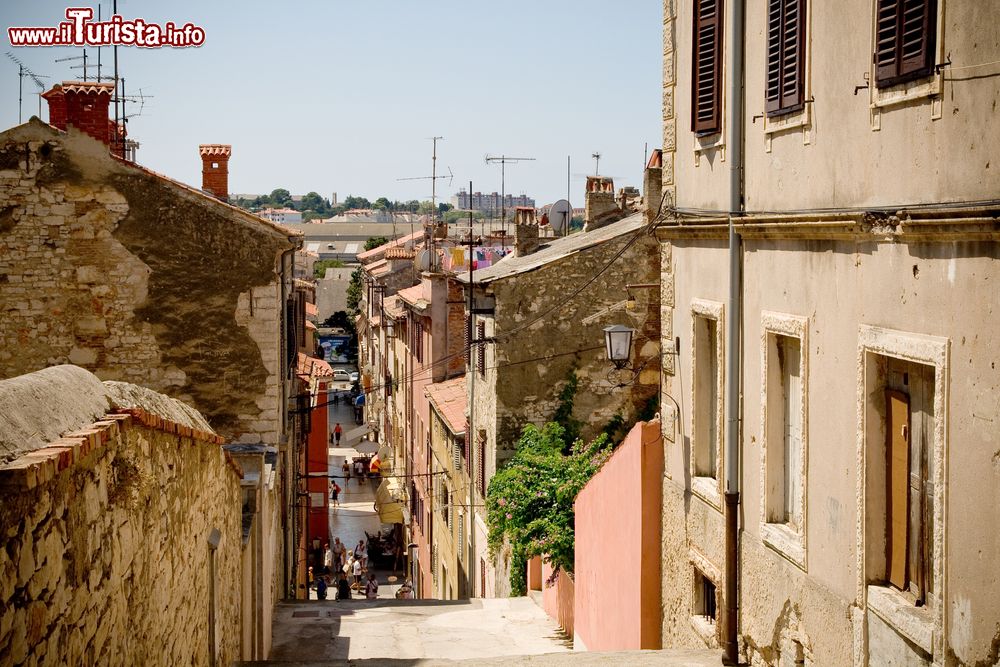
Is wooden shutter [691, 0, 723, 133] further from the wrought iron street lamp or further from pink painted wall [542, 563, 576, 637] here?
pink painted wall [542, 563, 576, 637]

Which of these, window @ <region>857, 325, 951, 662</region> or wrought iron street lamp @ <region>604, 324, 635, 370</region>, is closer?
window @ <region>857, 325, 951, 662</region>

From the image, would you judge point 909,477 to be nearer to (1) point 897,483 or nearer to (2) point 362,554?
(1) point 897,483

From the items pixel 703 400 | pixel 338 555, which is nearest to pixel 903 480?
pixel 703 400

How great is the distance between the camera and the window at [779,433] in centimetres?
922

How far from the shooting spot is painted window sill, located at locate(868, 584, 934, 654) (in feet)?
22.7

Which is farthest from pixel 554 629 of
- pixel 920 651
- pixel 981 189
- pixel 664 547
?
pixel 981 189

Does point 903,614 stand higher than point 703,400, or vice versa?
point 703,400

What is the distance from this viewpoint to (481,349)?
2353 centimetres

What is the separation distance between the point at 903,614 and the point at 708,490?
380 centimetres

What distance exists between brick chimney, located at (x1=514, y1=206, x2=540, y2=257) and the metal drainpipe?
58.6 feet

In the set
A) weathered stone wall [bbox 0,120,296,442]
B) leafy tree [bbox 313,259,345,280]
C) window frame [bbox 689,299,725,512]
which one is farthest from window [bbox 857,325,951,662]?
leafy tree [bbox 313,259,345,280]

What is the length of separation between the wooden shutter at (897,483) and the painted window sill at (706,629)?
346cm

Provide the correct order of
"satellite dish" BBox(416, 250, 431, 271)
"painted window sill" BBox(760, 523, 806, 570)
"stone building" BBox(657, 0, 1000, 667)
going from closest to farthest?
"stone building" BBox(657, 0, 1000, 667)
"painted window sill" BBox(760, 523, 806, 570)
"satellite dish" BBox(416, 250, 431, 271)

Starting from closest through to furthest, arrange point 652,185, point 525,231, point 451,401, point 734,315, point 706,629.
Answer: point 734,315, point 706,629, point 652,185, point 525,231, point 451,401
